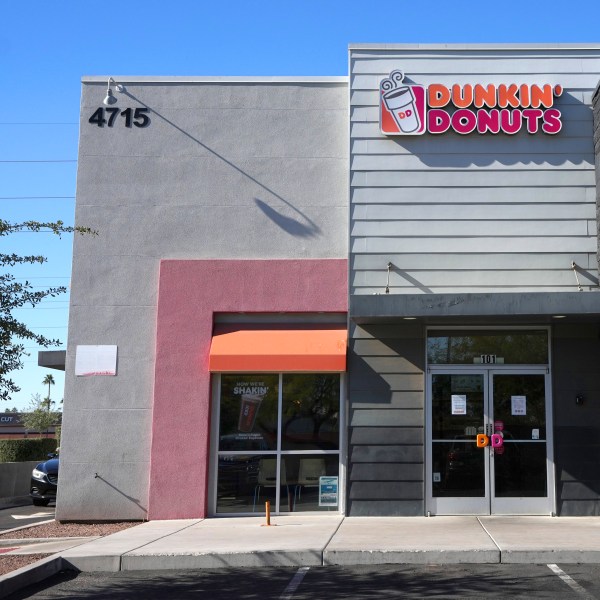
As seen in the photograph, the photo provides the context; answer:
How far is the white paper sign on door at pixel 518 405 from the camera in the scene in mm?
14391

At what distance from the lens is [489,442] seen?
1424 cm

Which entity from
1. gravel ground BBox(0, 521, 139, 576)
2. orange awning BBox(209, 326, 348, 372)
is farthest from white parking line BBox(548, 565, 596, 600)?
gravel ground BBox(0, 521, 139, 576)

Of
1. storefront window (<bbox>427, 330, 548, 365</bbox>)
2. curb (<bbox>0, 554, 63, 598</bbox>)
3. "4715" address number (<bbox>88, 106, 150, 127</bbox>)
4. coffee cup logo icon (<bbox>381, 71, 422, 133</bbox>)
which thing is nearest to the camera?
curb (<bbox>0, 554, 63, 598</bbox>)

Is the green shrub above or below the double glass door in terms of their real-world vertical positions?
below

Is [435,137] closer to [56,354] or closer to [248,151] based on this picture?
[248,151]

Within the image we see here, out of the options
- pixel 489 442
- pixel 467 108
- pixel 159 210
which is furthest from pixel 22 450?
pixel 467 108

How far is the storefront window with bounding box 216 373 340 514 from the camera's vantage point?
1468 centimetres

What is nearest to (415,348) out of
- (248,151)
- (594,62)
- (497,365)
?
(497,365)

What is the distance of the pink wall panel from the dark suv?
20.3 ft

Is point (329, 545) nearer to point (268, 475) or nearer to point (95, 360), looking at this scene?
point (268, 475)

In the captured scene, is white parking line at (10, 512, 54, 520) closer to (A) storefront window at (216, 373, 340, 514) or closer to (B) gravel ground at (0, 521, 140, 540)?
(B) gravel ground at (0, 521, 140, 540)

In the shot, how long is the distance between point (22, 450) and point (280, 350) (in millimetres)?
14971

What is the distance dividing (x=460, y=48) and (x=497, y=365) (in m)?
5.62

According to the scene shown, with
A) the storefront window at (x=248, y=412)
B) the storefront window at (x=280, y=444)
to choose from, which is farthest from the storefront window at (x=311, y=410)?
the storefront window at (x=248, y=412)
